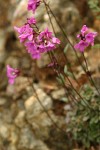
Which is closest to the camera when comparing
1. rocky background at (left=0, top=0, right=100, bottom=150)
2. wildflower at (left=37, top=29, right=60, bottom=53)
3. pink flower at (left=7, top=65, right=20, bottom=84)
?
wildflower at (left=37, top=29, right=60, bottom=53)

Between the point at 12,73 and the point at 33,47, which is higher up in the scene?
the point at 33,47

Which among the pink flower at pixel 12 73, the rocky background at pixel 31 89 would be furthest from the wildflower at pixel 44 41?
the rocky background at pixel 31 89

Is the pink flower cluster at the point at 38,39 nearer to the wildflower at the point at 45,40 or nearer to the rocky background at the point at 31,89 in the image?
the wildflower at the point at 45,40

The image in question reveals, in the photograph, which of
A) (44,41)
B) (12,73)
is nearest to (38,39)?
(44,41)

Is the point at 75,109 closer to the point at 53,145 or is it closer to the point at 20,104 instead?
the point at 53,145

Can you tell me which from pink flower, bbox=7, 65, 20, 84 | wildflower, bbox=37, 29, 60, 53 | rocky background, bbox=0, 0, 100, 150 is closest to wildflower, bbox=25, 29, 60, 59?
wildflower, bbox=37, 29, 60, 53

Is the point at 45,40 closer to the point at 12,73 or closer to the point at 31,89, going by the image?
the point at 12,73

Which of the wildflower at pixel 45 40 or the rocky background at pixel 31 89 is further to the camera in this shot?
the rocky background at pixel 31 89

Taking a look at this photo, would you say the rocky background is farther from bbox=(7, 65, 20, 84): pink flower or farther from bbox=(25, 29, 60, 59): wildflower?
bbox=(25, 29, 60, 59): wildflower
